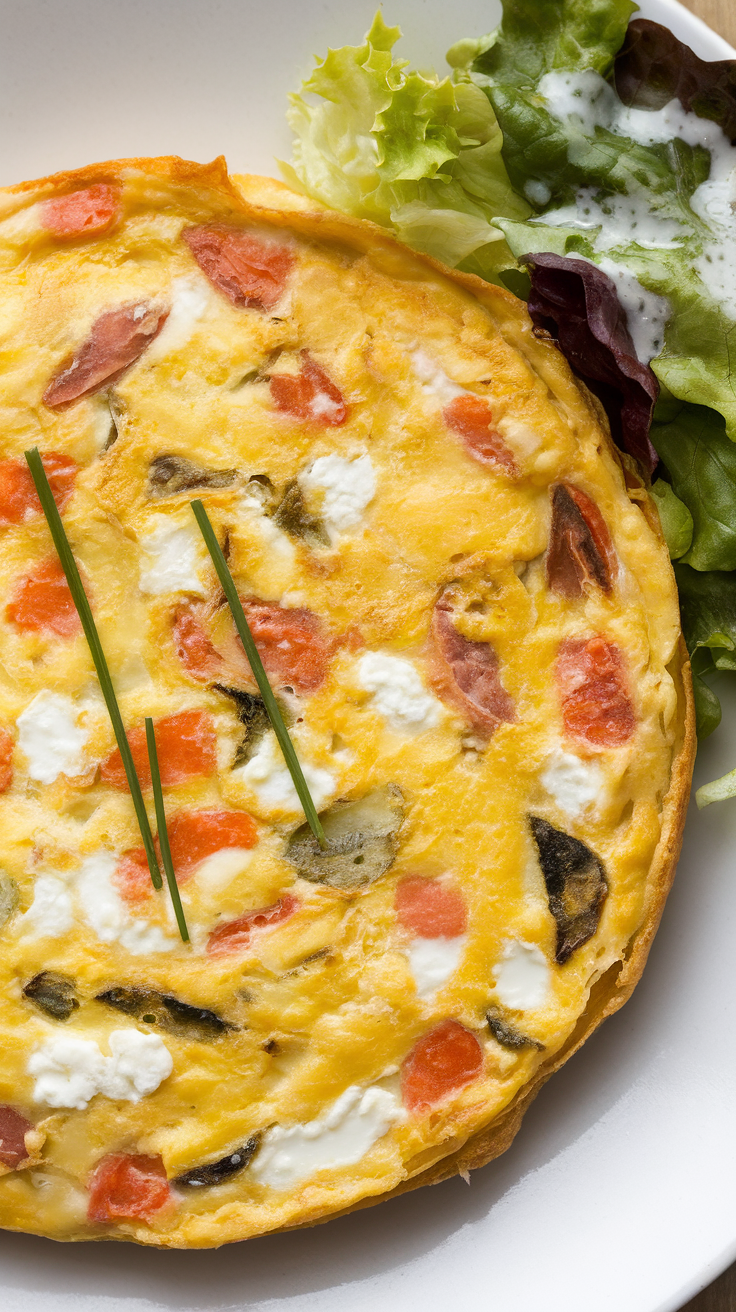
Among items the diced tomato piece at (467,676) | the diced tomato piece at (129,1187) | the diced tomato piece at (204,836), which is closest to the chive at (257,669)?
the diced tomato piece at (204,836)

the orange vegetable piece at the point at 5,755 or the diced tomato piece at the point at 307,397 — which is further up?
the diced tomato piece at the point at 307,397

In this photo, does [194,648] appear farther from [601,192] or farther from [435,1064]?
[601,192]

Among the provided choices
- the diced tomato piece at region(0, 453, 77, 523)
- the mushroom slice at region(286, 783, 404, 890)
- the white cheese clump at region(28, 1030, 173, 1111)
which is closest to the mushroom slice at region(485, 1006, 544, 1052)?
the mushroom slice at region(286, 783, 404, 890)

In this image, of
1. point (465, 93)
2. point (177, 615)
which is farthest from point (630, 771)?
point (465, 93)

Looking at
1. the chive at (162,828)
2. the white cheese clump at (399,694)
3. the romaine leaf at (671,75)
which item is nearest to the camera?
the chive at (162,828)

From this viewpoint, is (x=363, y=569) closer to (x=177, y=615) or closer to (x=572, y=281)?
(x=177, y=615)

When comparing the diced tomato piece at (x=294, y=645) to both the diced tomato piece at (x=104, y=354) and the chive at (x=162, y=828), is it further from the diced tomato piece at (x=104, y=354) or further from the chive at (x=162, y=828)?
the diced tomato piece at (x=104, y=354)

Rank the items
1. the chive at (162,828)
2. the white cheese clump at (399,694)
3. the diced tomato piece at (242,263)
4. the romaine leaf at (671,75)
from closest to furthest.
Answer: the chive at (162,828) < the white cheese clump at (399,694) < the diced tomato piece at (242,263) < the romaine leaf at (671,75)
